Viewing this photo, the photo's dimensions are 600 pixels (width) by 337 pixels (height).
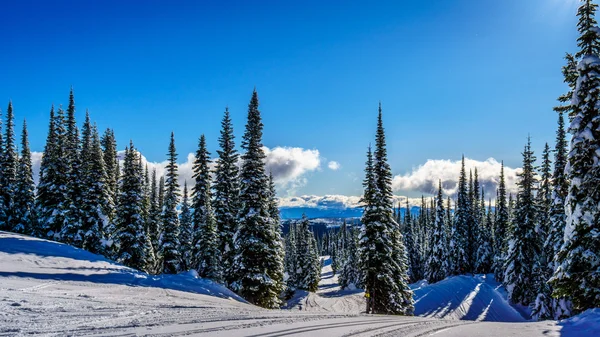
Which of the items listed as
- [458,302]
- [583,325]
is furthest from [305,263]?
[583,325]

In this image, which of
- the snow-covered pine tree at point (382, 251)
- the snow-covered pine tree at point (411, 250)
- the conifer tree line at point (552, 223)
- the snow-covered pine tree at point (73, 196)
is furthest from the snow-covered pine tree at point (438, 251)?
the snow-covered pine tree at point (73, 196)

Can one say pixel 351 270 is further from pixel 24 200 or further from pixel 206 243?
pixel 24 200

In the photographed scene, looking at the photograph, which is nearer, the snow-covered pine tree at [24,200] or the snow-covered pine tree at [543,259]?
the snow-covered pine tree at [543,259]

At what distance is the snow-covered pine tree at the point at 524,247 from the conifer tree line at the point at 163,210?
25.5m

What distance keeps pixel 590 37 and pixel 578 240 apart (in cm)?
954

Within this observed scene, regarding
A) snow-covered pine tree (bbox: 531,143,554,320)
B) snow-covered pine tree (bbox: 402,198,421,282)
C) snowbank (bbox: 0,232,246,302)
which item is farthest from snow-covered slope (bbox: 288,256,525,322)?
snowbank (bbox: 0,232,246,302)

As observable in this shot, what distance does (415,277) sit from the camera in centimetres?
7612

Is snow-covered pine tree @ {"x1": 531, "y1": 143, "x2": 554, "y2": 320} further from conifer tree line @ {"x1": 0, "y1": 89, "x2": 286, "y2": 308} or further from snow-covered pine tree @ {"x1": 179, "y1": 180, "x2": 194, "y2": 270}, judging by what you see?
snow-covered pine tree @ {"x1": 179, "y1": 180, "x2": 194, "y2": 270}

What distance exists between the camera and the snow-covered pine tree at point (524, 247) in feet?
121

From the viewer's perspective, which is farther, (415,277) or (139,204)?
(415,277)

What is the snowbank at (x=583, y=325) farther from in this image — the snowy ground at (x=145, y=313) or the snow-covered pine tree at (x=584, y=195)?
the snow-covered pine tree at (x=584, y=195)

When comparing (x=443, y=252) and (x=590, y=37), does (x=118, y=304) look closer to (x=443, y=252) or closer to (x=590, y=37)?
(x=590, y=37)

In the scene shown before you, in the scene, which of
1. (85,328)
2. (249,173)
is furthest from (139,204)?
(85,328)

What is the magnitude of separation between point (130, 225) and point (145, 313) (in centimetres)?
2589
